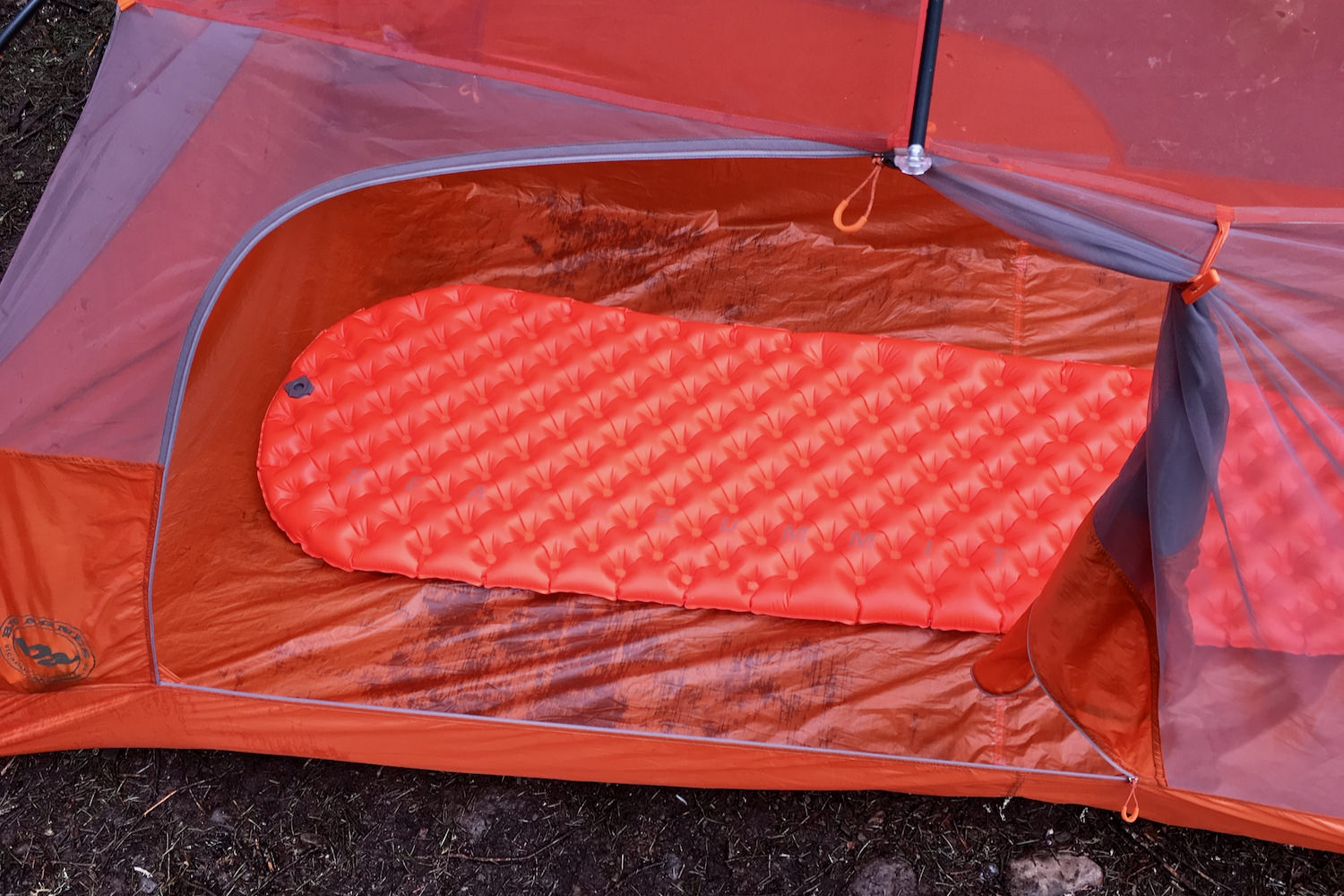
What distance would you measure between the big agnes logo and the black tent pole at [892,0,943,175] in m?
1.68

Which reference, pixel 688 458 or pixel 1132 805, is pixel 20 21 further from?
pixel 1132 805

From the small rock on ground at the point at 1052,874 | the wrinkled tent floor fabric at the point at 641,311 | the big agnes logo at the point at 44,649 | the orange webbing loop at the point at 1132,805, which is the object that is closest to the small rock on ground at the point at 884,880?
the small rock on ground at the point at 1052,874

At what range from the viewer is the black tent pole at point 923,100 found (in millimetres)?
1416

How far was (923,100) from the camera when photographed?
143cm

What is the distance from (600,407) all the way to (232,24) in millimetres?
1018

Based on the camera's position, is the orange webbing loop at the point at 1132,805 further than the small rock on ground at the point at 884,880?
No

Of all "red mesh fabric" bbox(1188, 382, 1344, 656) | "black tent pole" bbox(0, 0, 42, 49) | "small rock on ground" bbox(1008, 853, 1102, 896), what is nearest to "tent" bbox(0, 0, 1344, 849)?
"red mesh fabric" bbox(1188, 382, 1344, 656)

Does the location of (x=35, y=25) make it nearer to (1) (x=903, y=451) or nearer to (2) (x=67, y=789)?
(2) (x=67, y=789)

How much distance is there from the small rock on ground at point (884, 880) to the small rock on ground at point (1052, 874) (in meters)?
0.20

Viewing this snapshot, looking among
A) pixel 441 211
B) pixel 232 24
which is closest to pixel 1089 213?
pixel 232 24

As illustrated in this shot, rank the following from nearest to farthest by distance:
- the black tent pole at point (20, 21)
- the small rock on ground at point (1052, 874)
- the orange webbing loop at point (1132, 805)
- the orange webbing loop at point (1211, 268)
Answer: the orange webbing loop at point (1211, 268), the orange webbing loop at point (1132, 805), the small rock on ground at point (1052, 874), the black tent pole at point (20, 21)

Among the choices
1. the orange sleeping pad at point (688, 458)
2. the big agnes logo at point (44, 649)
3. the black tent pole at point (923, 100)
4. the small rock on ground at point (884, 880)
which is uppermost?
the black tent pole at point (923, 100)

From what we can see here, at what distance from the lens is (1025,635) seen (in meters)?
1.78

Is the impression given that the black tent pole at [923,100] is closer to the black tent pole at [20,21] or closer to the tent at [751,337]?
the tent at [751,337]
